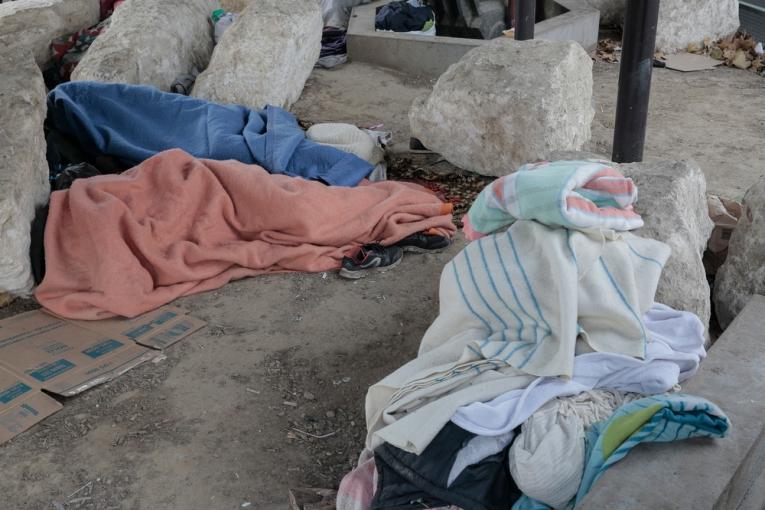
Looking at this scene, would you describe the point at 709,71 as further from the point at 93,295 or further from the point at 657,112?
the point at 93,295

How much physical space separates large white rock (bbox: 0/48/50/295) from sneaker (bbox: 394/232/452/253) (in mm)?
1674

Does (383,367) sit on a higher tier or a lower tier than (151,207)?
lower

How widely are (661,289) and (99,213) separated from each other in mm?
2348

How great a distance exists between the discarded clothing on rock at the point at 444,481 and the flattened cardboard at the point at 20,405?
139cm

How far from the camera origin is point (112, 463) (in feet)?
8.54

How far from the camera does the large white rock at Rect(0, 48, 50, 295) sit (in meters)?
3.33

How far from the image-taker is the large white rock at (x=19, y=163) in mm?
3332

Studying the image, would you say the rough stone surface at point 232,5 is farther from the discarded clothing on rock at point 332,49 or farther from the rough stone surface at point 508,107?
the rough stone surface at point 508,107

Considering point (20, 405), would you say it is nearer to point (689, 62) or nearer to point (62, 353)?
point (62, 353)

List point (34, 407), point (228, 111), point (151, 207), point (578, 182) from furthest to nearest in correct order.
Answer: point (228, 111), point (151, 207), point (34, 407), point (578, 182)

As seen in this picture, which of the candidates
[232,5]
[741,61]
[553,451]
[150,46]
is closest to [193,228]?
[150,46]

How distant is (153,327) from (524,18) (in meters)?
3.57

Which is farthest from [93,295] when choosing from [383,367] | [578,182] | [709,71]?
[709,71]

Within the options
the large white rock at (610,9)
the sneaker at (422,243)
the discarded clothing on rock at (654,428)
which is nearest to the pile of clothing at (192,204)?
the sneaker at (422,243)
